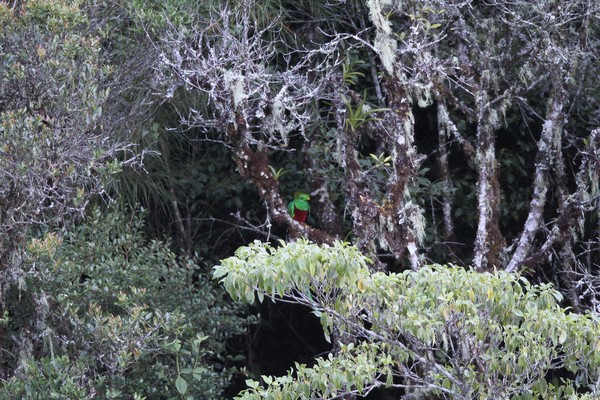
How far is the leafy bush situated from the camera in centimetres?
437

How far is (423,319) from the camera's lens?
3.35 m

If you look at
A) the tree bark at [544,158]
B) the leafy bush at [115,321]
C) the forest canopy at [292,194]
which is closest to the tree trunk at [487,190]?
the forest canopy at [292,194]

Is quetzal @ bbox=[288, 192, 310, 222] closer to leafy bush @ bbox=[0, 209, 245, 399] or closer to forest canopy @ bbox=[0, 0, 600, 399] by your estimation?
forest canopy @ bbox=[0, 0, 600, 399]

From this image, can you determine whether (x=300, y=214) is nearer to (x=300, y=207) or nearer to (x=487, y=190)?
(x=300, y=207)

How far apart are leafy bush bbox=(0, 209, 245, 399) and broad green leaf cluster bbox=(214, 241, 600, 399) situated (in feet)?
→ 3.90

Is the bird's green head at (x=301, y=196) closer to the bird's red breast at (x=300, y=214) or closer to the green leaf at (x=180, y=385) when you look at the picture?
the bird's red breast at (x=300, y=214)

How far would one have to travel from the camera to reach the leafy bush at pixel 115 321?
437 cm

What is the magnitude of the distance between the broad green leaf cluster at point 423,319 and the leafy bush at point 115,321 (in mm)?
1188

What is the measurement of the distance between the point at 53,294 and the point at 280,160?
2.04 m

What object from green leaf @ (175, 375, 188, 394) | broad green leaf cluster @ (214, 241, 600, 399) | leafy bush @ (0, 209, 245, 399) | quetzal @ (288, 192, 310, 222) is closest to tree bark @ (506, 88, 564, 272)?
quetzal @ (288, 192, 310, 222)

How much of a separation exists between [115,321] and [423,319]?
5.34 ft

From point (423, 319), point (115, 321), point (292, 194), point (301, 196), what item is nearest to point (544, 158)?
point (301, 196)

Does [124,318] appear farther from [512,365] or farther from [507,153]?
[507,153]

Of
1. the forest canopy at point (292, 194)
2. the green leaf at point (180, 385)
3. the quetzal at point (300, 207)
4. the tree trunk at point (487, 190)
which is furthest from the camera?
the quetzal at point (300, 207)
